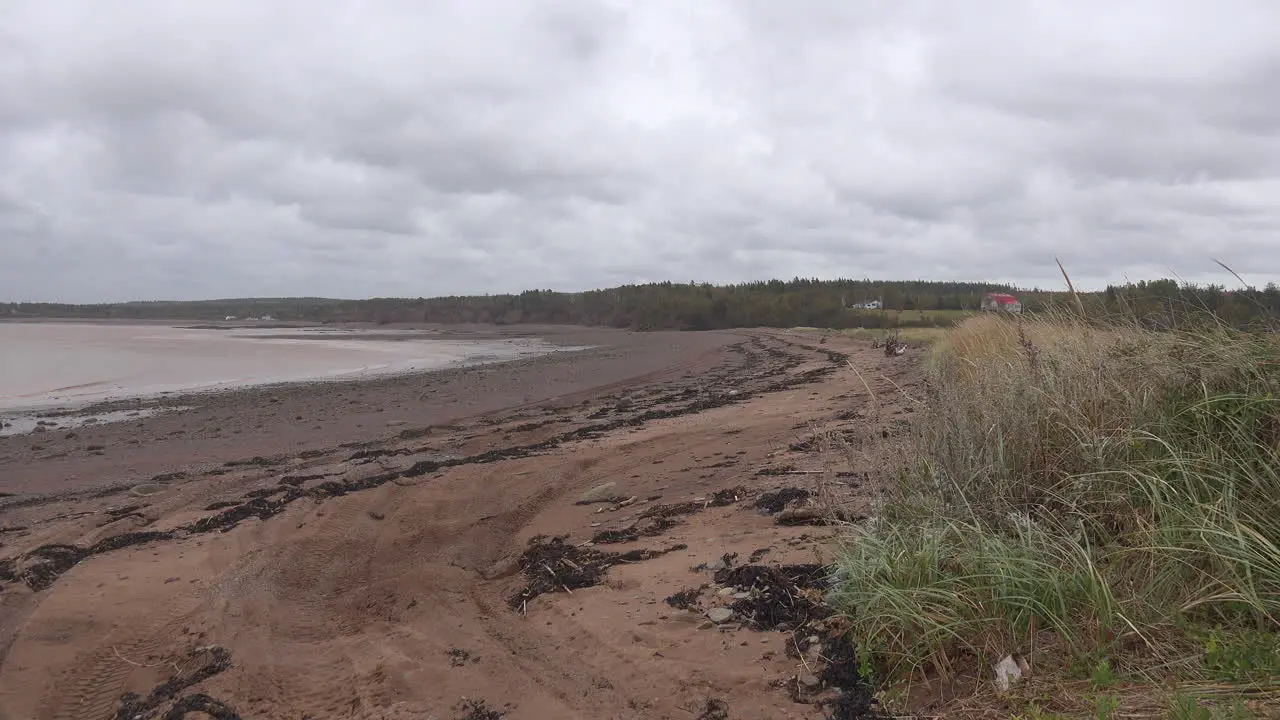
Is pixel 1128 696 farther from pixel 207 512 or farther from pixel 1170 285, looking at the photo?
pixel 207 512

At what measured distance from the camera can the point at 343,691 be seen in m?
4.05

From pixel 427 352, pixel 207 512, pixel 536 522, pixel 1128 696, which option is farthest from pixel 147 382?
pixel 1128 696

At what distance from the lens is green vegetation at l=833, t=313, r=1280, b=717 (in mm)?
2932

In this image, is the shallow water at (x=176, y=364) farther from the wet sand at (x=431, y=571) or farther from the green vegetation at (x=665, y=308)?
the green vegetation at (x=665, y=308)

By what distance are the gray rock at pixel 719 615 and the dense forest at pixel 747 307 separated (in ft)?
11.3

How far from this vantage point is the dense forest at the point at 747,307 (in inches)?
204

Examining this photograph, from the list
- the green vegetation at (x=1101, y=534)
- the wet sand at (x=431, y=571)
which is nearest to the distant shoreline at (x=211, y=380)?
the wet sand at (x=431, y=571)

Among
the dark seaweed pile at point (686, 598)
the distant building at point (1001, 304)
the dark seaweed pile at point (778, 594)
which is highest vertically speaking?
the distant building at point (1001, 304)

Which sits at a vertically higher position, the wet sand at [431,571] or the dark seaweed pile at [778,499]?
the dark seaweed pile at [778,499]

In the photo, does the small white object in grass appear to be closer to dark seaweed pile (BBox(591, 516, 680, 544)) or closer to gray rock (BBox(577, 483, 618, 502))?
dark seaweed pile (BBox(591, 516, 680, 544))

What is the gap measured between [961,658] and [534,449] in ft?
24.8

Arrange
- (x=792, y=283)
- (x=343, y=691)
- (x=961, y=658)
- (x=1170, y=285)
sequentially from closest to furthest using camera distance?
(x=961, y=658) < (x=343, y=691) < (x=1170, y=285) < (x=792, y=283)

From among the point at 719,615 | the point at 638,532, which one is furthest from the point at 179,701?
the point at 638,532

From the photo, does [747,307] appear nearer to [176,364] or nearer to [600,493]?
[176,364]
